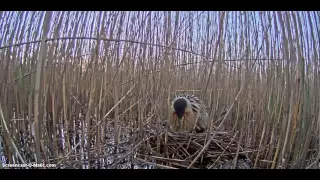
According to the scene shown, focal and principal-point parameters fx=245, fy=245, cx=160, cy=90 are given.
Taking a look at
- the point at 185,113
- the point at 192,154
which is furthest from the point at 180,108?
the point at 192,154

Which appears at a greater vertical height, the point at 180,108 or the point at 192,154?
the point at 180,108

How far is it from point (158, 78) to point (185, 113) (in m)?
0.40

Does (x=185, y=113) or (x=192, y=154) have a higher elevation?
(x=185, y=113)

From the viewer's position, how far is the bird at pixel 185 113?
4.28 ft

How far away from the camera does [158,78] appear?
110 cm

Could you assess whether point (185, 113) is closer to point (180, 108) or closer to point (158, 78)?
point (180, 108)

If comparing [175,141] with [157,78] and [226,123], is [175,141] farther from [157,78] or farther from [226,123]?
[157,78]

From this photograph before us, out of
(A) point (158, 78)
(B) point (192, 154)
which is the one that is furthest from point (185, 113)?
(A) point (158, 78)

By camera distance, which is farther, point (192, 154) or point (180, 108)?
point (180, 108)

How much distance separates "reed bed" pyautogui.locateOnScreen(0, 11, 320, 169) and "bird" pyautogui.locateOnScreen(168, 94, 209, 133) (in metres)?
0.13

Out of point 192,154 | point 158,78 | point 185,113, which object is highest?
point 158,78
